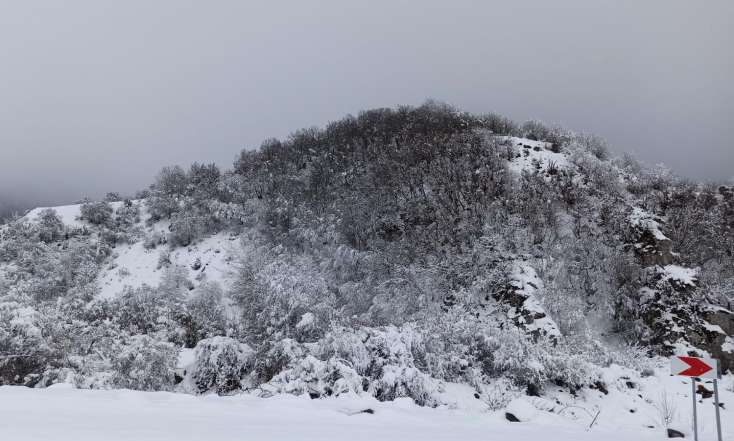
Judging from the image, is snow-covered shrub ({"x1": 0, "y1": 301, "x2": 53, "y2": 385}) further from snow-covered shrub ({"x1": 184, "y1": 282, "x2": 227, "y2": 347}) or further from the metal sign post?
the metal sign post

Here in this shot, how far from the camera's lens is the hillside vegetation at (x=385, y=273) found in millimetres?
10898

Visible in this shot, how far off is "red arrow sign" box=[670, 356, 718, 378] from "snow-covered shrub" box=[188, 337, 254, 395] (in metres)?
11.0

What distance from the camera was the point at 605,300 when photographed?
50.4 feet

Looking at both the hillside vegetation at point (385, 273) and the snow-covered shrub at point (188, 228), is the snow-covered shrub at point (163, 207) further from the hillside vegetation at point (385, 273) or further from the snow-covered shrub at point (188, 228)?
the snow-covered shrub at point (188, 228)

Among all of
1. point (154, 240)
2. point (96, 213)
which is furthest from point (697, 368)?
point (96, 213)

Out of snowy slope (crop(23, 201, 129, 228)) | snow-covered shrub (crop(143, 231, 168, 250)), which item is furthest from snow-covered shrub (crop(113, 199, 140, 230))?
snow-covered shrub (crop(143, 231, 168, 250))

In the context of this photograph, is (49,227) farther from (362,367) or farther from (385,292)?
(362,367)

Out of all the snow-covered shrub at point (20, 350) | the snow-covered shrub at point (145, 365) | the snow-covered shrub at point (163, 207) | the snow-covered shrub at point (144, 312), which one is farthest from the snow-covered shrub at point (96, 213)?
the snow-covered shrub at point (145, 365)

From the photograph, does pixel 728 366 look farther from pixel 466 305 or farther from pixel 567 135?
pixel 567 135

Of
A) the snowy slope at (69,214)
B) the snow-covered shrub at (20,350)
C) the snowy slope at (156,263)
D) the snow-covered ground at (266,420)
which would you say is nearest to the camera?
the snow-covered ground at (266,420)

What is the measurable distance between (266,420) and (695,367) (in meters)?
7.03

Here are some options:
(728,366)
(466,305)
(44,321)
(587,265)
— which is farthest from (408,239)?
(44,321)

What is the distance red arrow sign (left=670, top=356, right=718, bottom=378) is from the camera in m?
6.35

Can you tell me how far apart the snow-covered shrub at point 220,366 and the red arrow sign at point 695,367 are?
10986mm
